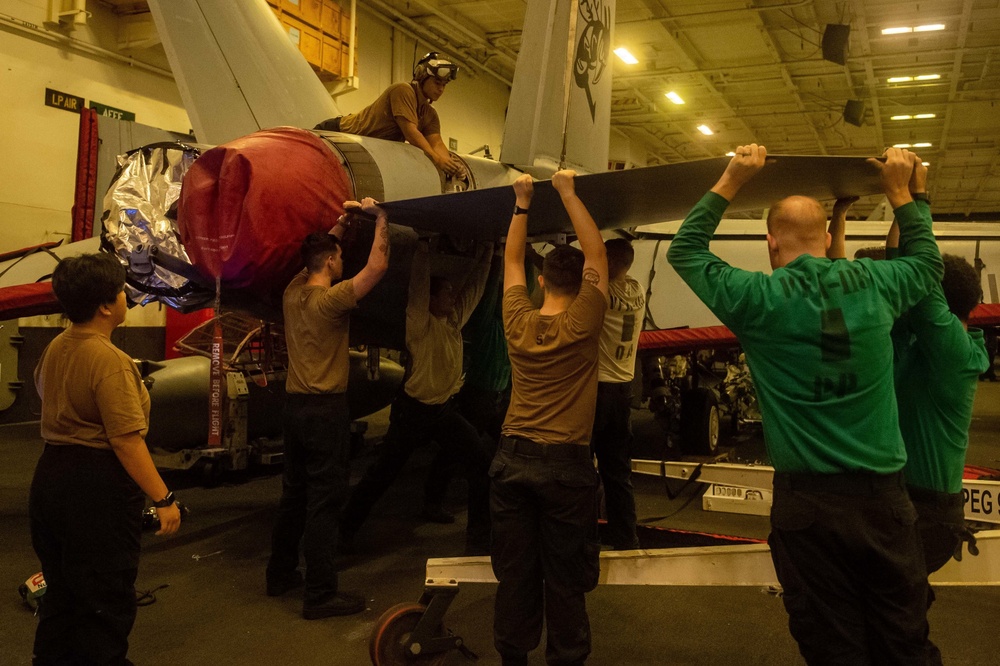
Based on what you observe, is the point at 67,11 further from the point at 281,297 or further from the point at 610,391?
the point at 610,391

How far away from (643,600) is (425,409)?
4.64ft

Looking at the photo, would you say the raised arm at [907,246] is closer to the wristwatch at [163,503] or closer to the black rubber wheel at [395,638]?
the black rubber wheel at [395,638]

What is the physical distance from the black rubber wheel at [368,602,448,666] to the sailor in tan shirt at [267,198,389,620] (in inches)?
27.8

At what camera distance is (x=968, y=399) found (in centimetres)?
230

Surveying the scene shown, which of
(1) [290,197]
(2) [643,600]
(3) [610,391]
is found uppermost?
(1) [290,197]

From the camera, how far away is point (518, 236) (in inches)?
112

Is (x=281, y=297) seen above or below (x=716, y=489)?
above

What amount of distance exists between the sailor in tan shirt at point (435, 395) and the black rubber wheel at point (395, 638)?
1294 millimetres

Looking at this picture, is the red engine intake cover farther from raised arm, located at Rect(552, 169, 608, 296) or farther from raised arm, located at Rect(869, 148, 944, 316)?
raised arm, located at Rect(869, 148, 944, 316)

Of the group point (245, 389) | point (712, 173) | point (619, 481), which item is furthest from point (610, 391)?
point (245, 389)

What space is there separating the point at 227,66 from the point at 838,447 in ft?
13.7

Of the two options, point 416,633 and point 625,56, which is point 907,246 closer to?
point 416,633

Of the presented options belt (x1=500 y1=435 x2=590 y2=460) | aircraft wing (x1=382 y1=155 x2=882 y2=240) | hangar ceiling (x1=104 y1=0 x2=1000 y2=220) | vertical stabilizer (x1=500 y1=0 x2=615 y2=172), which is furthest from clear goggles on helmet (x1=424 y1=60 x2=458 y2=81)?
hangar ceiling (x1=104 y1=0 x2=1000 y2=220)

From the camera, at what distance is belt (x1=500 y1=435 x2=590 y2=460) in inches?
105
